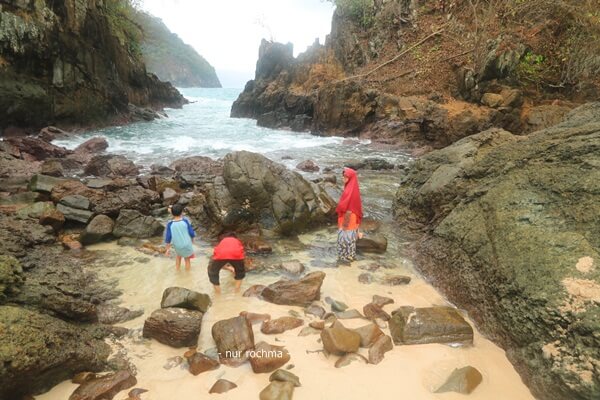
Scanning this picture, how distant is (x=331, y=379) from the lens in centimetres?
361

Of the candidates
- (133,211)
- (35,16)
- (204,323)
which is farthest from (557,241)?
(35,16)

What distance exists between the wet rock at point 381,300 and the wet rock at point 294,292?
794mm

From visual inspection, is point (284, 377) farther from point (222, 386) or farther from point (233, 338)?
point (233, 338)

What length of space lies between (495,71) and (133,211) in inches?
757

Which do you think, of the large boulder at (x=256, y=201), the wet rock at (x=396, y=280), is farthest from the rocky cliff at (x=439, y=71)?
the wet rock at (x=396, y=280)

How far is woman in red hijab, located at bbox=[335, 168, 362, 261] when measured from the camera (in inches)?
250

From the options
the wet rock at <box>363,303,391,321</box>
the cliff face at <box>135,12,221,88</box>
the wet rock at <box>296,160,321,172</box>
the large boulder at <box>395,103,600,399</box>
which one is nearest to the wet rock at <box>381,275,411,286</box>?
the large boulder at <box>395,103,600,399</box>

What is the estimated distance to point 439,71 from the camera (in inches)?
898

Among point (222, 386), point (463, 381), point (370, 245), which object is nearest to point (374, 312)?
point (463, 381)

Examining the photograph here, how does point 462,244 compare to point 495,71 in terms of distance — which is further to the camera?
point 495,71

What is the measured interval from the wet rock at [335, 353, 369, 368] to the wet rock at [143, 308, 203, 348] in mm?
1635

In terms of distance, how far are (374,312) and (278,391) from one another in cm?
187

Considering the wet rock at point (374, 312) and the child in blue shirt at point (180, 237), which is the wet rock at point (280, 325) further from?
the child in blue shirt at point (180, 237)

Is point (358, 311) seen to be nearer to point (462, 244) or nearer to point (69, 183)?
point (462, 244)
